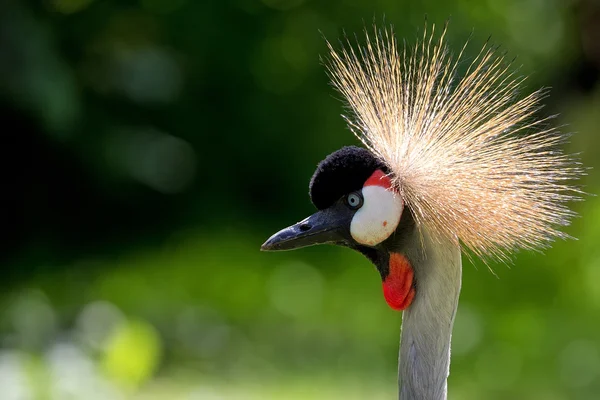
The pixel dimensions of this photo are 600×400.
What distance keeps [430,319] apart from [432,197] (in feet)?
0.66

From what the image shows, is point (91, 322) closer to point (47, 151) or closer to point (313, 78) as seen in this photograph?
point (47, 151)

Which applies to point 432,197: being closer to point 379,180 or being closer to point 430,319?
point 379,180

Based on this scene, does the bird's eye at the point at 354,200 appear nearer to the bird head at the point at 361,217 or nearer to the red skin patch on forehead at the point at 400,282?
the bird head at the point at 361,217

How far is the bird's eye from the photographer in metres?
1.53

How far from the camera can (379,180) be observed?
1512mm

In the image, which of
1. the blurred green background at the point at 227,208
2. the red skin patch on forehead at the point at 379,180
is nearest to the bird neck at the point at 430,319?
the red skin patch on forehead at the point at 379,180

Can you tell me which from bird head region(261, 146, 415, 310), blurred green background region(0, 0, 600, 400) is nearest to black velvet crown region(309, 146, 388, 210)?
bird head region(261, 146, 415, 310)

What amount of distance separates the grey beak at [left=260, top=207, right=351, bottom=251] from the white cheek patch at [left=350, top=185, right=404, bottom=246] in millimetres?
25

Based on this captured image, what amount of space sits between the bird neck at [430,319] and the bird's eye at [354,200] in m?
0.11

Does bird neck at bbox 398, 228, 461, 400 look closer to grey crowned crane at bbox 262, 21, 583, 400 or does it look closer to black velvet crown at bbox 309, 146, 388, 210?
grey crowned crane at bbox 262, 21, 583, 400

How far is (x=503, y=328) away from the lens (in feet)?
10.5

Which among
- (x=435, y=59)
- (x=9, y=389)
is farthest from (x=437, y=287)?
(x=9, y=389)

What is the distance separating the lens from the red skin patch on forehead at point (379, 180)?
Answer: 59.5 inches

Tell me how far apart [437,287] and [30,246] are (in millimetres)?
2778
